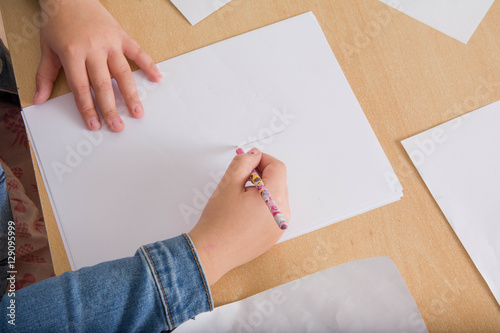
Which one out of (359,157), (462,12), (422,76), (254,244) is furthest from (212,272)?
(462,12)

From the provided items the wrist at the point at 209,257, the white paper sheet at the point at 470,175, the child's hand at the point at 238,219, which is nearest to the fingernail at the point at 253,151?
the child's hand at the point at 238,219

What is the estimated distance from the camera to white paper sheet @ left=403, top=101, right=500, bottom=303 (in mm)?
538

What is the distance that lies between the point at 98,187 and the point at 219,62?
290mm

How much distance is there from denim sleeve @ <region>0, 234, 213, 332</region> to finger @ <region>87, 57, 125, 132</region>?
0.73ft

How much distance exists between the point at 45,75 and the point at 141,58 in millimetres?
159

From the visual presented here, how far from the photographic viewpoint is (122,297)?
482mm

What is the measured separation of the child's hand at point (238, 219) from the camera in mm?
528

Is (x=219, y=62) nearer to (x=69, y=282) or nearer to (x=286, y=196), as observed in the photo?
(x=286, y=196)

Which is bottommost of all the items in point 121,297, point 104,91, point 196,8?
point 121,297

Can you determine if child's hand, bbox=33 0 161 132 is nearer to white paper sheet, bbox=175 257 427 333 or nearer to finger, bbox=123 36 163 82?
finger, bbox=123 36 163 82

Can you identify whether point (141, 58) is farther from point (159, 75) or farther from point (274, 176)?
point (274, 176)

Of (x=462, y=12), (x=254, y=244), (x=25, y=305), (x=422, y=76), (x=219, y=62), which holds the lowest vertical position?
(x=25, y=305)

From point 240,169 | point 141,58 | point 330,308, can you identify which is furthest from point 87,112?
point 330,308

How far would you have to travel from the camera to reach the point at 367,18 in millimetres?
684
